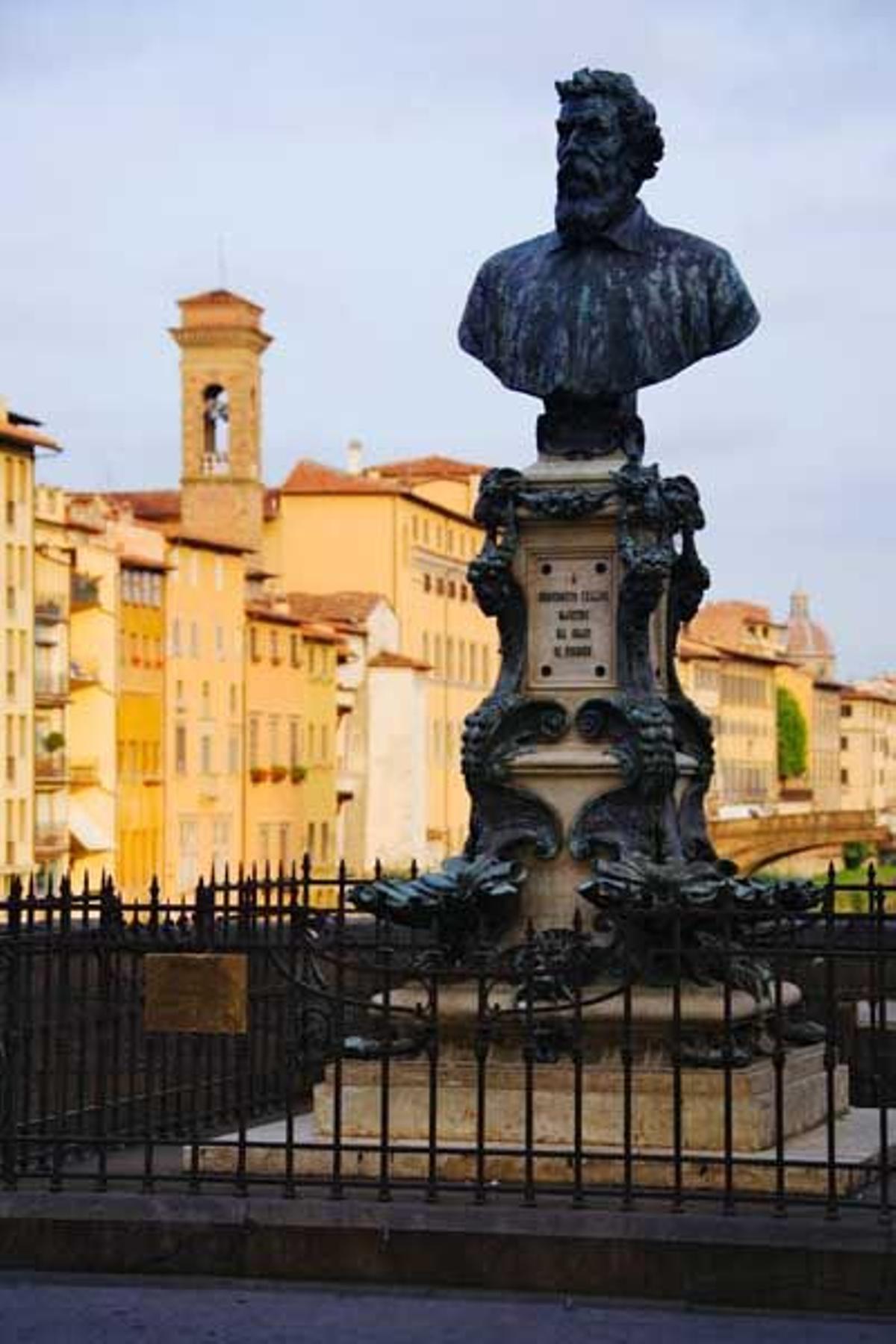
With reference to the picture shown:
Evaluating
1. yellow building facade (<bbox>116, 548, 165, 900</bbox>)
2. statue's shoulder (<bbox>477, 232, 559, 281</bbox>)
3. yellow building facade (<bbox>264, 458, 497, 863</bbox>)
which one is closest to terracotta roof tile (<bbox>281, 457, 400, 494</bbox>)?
yellow building facade (<bbox>264, 458, 497, 863</bbox>)

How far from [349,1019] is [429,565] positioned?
117 m

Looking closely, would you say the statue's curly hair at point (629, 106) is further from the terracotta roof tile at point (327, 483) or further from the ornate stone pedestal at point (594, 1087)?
the terracotta roof tile at point (327, 483)

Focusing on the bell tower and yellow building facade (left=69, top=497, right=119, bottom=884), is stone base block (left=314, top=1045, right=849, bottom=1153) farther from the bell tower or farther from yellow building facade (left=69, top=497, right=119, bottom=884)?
the bell tower

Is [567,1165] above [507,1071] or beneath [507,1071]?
beneath

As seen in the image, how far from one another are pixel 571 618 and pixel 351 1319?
4.85m

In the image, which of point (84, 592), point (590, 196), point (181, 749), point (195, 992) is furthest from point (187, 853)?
point (195, 992)

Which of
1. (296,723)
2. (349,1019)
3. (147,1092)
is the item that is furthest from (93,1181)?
(296,723)

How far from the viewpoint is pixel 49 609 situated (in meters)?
96.0

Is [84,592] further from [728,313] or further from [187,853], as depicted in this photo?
[728,313]

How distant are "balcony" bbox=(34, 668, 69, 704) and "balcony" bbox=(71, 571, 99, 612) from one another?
2.98 meters

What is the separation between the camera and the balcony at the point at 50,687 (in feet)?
312

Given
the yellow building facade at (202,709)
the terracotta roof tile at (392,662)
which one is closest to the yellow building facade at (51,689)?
the yellow building facade at (202,709)

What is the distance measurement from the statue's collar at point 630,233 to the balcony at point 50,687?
77.9 metres

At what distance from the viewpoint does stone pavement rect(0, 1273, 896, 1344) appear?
12.6 metres
